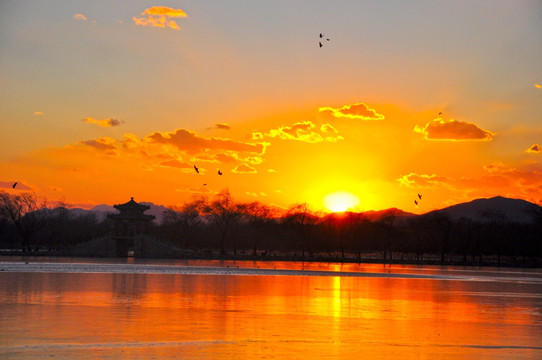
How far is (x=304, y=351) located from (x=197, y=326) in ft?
18.4

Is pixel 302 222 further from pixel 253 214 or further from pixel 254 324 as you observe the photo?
pixel 254 324

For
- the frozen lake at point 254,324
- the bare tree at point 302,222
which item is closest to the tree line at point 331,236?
the bare tree at point 302,222

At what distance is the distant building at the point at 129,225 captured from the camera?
127m

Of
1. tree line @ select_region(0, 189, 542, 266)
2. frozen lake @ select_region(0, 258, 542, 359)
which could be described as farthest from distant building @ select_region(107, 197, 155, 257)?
frozen lake @ select_region(0, 258, 542, 359)

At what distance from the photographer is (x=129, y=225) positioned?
12912 centimetres

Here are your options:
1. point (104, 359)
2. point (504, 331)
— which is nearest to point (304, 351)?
point (104, 359)

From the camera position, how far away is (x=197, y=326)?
23.4m

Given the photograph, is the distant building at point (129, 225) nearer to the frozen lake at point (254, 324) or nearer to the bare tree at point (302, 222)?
the bare tree at point (302, 222)

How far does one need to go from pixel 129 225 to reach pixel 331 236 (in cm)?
5485

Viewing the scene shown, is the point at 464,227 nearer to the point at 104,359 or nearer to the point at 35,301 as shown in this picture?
the point at 35,301

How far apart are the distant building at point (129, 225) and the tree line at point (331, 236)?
2.77m

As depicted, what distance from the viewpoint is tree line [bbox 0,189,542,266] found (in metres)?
134

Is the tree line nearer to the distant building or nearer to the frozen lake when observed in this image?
the distant building

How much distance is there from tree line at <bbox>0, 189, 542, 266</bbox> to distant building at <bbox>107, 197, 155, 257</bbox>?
2769mm
